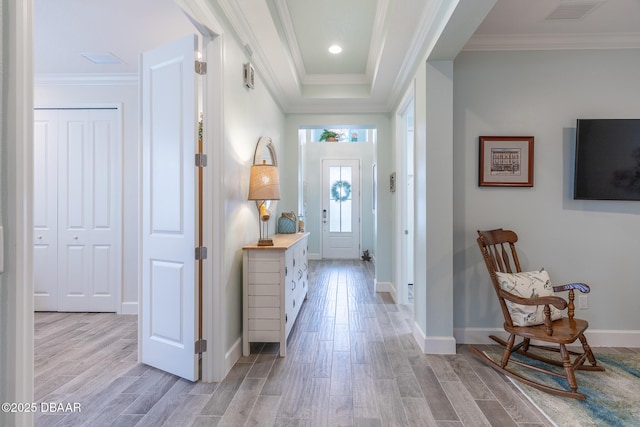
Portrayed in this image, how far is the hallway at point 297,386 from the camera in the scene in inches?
72.0

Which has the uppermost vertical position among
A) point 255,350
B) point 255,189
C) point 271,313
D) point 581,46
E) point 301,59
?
point 301,59

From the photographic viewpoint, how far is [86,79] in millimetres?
3625

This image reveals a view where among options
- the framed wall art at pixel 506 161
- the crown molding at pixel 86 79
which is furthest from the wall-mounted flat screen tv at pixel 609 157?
the crown molding at pixel 86 79

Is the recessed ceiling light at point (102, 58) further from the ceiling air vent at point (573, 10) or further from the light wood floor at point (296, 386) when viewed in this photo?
the ceiling air vent at point (573, 10)

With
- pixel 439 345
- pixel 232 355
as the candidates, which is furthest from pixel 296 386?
pixel 439 345

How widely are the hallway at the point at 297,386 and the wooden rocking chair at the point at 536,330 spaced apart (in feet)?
0.80

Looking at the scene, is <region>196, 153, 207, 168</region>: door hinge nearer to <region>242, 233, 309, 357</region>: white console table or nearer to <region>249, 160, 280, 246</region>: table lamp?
<region>249, 160, 280, 246</region>: table lamp

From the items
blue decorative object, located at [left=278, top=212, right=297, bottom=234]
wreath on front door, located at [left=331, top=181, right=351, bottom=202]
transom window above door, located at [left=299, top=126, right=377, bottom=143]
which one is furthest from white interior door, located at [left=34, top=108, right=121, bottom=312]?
wreath on front door, located at [left=331, top=181, right=351, bottom=202]

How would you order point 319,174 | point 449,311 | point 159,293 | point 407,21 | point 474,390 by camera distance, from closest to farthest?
point 474,390 → point 159,293 → point 407,21 → point 449,311 → point 319,174

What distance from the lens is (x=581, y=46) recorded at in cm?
280

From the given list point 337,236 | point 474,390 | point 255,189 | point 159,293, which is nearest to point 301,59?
point 255,189

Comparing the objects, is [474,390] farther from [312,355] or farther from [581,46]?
[581,46]

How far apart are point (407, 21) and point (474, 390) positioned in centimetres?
270

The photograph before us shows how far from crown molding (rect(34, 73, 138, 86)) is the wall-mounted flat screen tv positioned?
4.51 m
